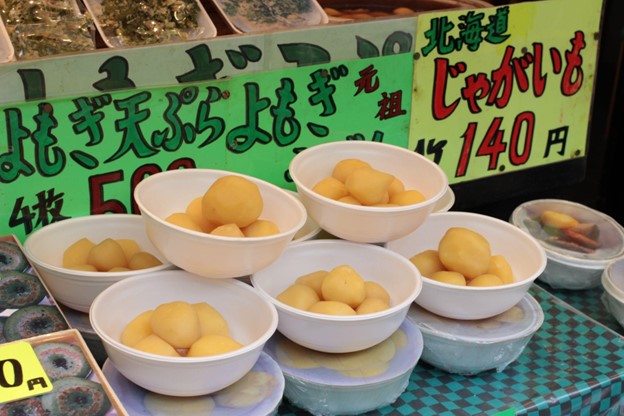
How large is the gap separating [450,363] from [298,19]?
926 mm

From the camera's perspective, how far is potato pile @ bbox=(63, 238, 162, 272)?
5.62 feet

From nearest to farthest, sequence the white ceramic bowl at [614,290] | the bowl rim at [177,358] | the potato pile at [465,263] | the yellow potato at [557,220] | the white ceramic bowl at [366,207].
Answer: the bowl rim at [177,358] < the white ceramic bowl at [366,207] < the potato pile at [465,263] < the white ceramic bowl at [614,290] < the yellow potato at [557,220]

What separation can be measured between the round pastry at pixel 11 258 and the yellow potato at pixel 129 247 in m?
0.22

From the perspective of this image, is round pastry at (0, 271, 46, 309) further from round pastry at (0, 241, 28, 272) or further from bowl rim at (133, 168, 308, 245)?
bowl rim at (133, 168, 308, 245)

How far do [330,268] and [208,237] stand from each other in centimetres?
42

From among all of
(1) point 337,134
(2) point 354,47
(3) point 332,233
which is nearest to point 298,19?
(2) point 354,47

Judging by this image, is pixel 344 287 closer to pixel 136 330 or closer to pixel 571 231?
pixel 136 330

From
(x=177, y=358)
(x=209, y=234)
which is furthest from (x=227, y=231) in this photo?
(x=177, y=358)

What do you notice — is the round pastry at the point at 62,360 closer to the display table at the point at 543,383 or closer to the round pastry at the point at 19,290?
the round pastry at the point at 19,290

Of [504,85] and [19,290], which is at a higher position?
[504,85]

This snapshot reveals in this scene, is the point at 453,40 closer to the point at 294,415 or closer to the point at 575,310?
the point at 575,310

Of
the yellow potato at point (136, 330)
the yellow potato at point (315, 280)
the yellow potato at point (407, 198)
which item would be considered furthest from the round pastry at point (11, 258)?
the yellow potato at point (407, 198)

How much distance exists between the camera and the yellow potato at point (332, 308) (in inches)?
62.9

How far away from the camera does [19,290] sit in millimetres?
1526
